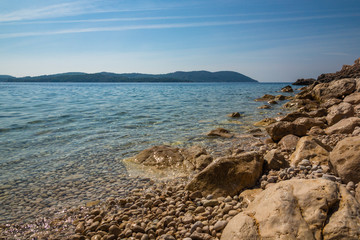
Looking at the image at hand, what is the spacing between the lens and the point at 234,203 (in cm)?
436

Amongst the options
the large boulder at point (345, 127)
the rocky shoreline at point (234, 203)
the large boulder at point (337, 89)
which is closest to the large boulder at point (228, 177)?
the rocky shoreline at point (234, 203)

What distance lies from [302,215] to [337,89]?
23236 mm

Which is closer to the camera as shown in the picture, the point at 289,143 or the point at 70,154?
the point at 289,143

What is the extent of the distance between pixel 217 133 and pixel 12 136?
31.0 ft

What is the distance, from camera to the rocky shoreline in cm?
294

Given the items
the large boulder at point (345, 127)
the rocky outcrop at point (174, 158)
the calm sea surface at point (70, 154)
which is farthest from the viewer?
the large boulder at point (345, 127)

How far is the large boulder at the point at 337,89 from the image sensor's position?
20688 mm

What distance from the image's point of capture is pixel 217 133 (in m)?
10.4

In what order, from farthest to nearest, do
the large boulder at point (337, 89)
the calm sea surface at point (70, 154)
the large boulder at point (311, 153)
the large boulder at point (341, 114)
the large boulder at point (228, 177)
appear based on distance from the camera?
1. the large boulder at point (337, 89)
2. the large boulder at point (341, 114)
3. the large boulder at point (311, 153)
4. the calm sea surface at point (70, 154)
5. the large boulder at point (228, 177)

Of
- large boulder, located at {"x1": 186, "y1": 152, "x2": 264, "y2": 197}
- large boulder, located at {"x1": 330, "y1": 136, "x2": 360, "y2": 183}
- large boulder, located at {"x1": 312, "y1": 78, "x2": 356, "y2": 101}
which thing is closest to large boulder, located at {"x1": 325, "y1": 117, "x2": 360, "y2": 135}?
large boulder, located at {"x1": 330, "y1": 136, "x2": 360, "y2": 183}

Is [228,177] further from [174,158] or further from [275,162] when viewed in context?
[174,158]

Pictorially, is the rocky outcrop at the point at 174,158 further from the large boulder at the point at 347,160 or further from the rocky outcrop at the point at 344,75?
the rocky outcrop at the point at 344,75

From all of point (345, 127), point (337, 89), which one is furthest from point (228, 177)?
point (337, 89)

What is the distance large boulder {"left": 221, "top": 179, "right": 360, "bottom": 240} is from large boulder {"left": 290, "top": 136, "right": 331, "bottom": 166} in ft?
8.30
